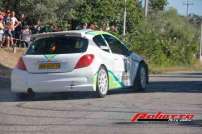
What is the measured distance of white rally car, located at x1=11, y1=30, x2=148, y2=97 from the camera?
48.8 feet

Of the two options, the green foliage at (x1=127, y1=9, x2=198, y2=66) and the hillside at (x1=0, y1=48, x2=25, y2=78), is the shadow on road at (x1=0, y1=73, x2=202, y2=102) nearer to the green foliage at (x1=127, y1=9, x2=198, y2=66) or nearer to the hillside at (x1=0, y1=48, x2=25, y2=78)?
the hillside at (x1=0, y1=48, x2=25, y2=78)

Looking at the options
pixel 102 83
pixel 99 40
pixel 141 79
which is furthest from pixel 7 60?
pixel 102 83

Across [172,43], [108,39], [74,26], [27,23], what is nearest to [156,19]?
[172,43]

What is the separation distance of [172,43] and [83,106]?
104 ft

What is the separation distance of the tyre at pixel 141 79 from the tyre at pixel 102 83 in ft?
5.68

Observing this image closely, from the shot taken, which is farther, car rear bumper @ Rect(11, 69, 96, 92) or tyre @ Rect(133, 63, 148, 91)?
tyre @ Rect(133, 63, 148, 91)

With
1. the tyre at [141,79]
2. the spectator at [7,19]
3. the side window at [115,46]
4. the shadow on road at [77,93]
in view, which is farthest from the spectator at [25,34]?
the side window at [115,46]

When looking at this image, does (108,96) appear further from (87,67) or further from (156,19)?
(156,19)

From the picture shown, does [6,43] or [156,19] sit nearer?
[6,43]

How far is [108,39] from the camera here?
1650 centimetres

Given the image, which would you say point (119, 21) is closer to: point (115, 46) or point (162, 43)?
point (162, 43)

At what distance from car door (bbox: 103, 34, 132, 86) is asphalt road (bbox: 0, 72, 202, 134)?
0.38 metres

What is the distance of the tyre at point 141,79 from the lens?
17.1m

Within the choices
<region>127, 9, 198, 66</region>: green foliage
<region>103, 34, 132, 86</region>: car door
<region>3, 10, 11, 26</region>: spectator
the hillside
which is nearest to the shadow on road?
<region>103, 34, 132, 86</region>: car door
